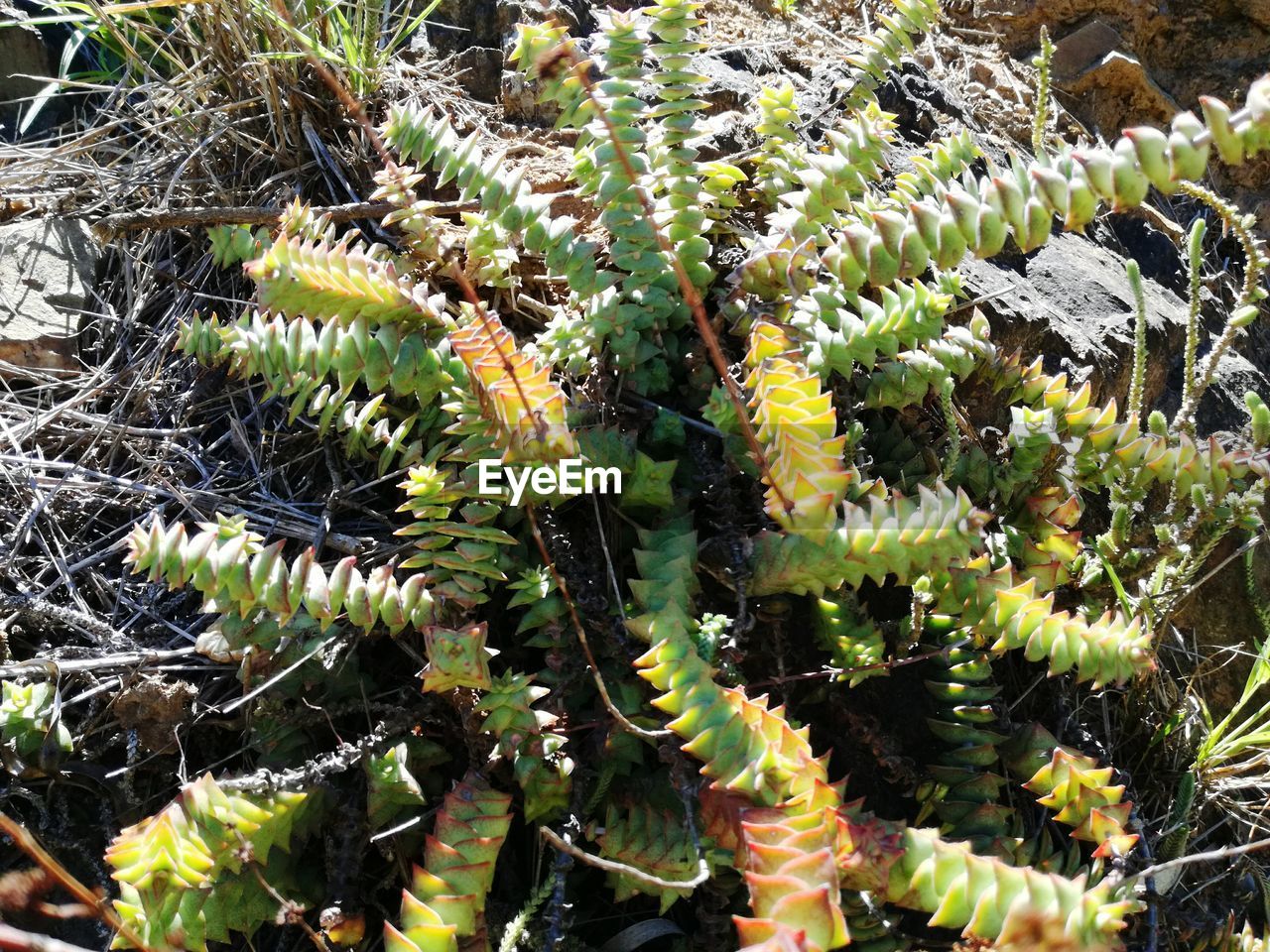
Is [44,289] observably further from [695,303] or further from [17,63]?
[695,303]

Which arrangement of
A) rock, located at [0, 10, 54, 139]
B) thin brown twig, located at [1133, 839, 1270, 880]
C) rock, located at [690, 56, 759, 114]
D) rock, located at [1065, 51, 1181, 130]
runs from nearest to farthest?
thin brown twig, located at [1133, 839, 1270, 880]
rock, located at [690, 56, 759, 114]
rock, located at [0, 10, 54, 139]
rock, located at [1065, 51, 1181, 130]

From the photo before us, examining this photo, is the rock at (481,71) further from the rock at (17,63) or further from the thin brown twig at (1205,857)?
the thin brown twig at (1205,857)

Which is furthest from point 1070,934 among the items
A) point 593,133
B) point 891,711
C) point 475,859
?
point 593,133

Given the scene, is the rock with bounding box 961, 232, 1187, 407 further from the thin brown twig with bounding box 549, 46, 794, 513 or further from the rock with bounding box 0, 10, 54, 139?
the rock with bounding box 0, 10, 54, 139

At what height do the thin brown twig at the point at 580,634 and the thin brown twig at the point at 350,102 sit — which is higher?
the thin brown twig at the point at 350,102

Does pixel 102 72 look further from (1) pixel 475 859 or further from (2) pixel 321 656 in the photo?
(1) pixel 475 859

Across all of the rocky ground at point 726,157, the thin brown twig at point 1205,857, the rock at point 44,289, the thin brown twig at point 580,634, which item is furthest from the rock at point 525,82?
the thin brown twig at point 1205,857

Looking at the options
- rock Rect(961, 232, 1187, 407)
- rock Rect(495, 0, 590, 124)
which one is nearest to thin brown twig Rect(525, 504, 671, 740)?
rock Rect(961, 232, 1187, 407)

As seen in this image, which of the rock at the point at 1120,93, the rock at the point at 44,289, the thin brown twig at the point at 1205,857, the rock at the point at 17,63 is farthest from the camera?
the rock at the point at 1120,93
